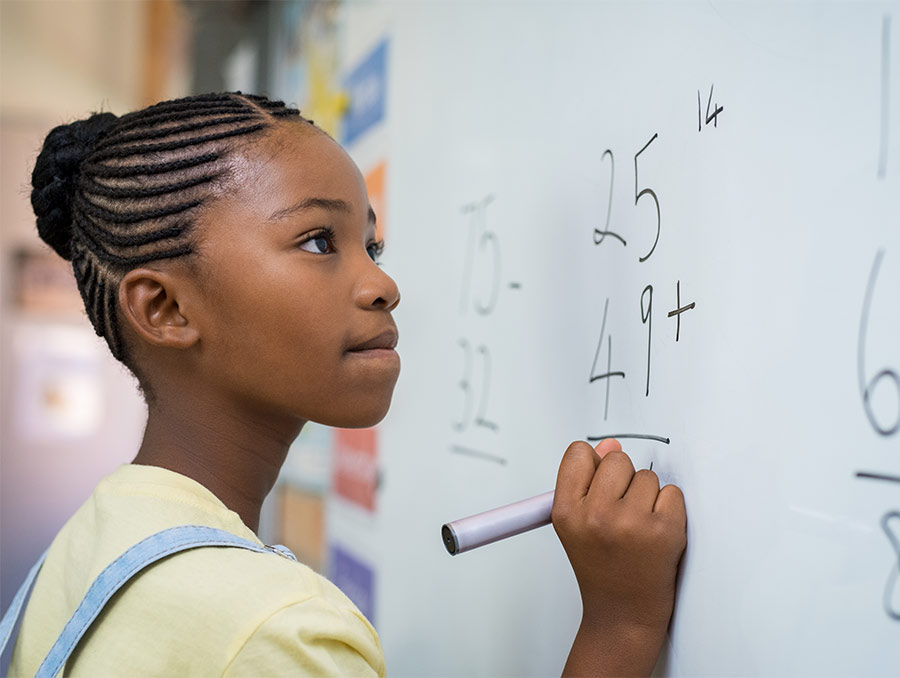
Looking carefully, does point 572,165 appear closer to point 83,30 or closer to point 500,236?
point 500,236

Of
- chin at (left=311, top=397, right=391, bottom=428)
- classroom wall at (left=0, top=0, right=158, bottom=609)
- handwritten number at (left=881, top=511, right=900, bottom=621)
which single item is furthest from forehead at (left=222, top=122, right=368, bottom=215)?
→ classroom wall at (left=0, top=0, right=158, bottom=609)

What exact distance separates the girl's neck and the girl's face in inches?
0.8

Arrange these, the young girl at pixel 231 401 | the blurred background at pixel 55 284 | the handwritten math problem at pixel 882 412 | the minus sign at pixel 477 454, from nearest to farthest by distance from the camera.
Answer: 1. the handwritten math problem at pixel 882 412
2. the young girl at pixel 231 401
3. the minus sign at pixel 477 454
4. the blurred background at pixel 55 284

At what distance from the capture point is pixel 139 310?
49 centimetres

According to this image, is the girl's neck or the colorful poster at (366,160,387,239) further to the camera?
the colorful poster at (366,160,387,239)

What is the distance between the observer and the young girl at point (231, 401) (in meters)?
0.40

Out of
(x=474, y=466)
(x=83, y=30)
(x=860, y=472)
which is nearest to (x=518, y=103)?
(x=474, y=466)

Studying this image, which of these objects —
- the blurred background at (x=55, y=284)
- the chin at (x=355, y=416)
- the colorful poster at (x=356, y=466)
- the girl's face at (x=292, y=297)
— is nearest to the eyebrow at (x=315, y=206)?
the girl's face at (x=292, y=297)

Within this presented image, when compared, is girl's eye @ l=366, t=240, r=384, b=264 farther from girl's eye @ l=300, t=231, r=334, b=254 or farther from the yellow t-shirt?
the yellow t-shirt

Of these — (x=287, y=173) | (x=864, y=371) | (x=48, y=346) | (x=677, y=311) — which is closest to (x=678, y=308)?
(x=677, y=311)

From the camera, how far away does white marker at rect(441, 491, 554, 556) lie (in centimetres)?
42

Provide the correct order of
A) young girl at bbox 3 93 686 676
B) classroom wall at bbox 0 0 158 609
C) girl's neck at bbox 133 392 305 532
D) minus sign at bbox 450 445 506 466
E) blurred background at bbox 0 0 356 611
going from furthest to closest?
classroom wall at bbox 0 0 158 609, blurred background at bbox 0 0 356 611, minus sign at bbox 450 445 506 466, girl's neck at bbox 133 392 305 532, young girl at bbox 3 93 686 676

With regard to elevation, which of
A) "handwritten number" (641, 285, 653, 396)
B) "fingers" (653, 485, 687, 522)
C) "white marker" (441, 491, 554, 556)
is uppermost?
"handwritten number" (641, 285, 653, 396)

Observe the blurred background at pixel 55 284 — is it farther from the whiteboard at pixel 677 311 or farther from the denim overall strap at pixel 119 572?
the denim overall strap at pixel 119 572
